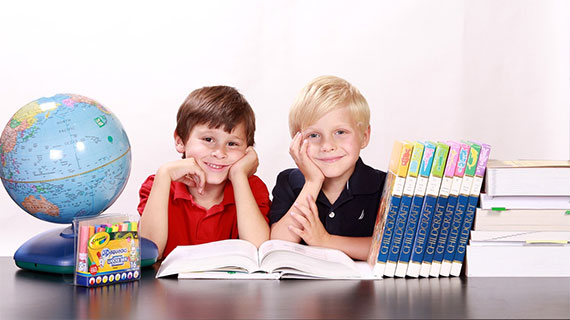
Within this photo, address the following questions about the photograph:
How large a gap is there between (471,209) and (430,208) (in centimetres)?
10

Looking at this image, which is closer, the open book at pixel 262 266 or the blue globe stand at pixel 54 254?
the open book at pixel 262 266

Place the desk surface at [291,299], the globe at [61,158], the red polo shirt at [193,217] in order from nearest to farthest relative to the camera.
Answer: the desk surface at [291,299] < the globe at [61,158] < the red polo shirt at [193,217]

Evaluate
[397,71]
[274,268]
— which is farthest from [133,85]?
[274,268]

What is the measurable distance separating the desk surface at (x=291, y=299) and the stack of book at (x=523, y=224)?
5cm

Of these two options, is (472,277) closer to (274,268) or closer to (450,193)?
(450,193)

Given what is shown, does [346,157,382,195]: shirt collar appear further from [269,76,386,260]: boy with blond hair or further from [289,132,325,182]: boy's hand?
[289,132,325,182]: boy's hand

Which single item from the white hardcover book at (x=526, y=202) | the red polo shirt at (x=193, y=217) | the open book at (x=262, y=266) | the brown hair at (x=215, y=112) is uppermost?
the brown hair at (x=215, y=112)

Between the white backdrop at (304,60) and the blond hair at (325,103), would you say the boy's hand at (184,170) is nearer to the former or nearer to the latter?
the blond hair at (325,103)

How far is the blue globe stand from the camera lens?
5.98ft

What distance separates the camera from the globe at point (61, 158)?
179 cm

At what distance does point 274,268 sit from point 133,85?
2.08 meters

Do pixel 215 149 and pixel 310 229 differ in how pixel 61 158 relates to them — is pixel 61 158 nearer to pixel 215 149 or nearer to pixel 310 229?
pixel 215 149

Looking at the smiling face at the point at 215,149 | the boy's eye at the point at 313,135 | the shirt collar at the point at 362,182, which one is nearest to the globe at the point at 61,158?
the smiling face at the point at 215,149

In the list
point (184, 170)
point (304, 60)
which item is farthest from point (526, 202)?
point (304, 60)
